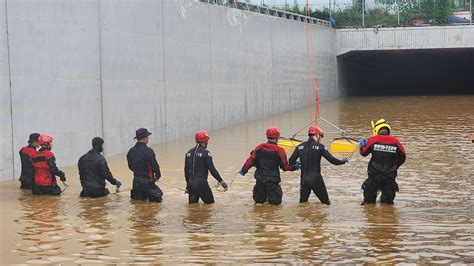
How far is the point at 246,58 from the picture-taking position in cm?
3108

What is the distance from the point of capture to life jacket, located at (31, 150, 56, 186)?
1366 centimetres

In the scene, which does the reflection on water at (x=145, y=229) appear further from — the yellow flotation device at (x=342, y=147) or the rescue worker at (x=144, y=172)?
the yellow flotation device at (x=342, y=147)

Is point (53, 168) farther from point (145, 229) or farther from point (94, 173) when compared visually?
point (145, 229)

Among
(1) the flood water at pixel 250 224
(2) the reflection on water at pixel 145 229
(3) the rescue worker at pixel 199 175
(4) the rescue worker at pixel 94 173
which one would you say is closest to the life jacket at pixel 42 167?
(1) the flood water at pixel 250 224

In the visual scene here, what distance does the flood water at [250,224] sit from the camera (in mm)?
8633

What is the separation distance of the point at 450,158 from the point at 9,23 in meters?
10.3

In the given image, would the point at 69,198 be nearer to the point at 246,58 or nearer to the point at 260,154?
the point at 260,154

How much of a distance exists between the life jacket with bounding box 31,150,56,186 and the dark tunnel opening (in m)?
35.3

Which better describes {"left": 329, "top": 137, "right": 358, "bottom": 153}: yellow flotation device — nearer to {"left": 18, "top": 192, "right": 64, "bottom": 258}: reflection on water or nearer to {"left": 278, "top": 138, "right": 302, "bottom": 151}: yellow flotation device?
{"left": 278, "top": 138, "right": 302, "bottom": 151}: yellow flotation device

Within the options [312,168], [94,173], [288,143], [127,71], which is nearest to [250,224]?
[312,168]

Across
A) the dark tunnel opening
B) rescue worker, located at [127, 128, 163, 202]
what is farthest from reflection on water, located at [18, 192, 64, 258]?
the dark tunnel opening

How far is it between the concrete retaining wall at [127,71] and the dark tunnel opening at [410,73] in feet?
53.4

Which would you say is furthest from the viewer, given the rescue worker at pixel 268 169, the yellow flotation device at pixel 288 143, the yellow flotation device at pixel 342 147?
the yellow flotation device at pixel 288 143

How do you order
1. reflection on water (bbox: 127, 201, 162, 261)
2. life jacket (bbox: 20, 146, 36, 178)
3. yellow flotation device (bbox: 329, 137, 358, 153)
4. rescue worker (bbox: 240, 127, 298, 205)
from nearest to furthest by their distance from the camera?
reflection on water (bbox: 127, 201, 162, 261) < rescue worker (bbox: 240, 127, 298, 205) < life jacket (bbox: 20, 146, 36, 178) < yellow flotation device (bbox: 329, 137, 358, 153)
